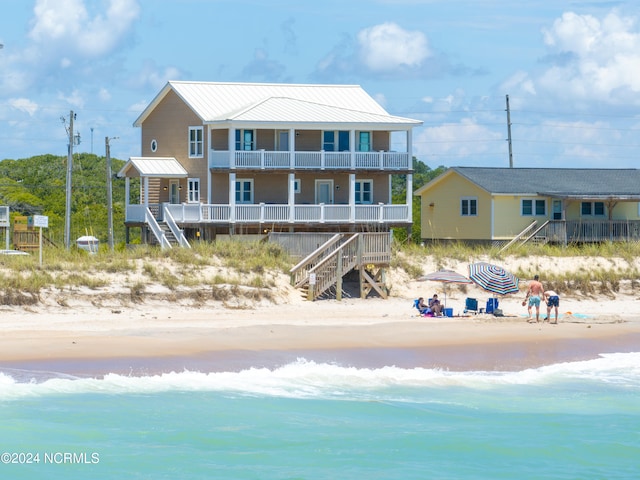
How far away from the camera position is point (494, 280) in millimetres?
31375

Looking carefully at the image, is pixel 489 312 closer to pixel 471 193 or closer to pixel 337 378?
pixel 337 378

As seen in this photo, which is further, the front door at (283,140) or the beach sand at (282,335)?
the front door at (283,140)

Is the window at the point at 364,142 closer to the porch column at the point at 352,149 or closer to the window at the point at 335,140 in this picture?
the window at the point at 335,140

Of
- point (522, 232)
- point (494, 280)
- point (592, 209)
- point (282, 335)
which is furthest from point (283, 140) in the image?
point (282, 335)

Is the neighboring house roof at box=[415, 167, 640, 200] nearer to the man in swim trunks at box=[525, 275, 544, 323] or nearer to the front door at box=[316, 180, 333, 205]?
the front door at box=[316, 180, 333, 205]

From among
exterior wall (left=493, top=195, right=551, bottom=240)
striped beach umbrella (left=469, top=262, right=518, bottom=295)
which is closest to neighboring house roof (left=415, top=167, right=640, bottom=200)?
exterior wall (left=493, top=195, right=551, bottom=240)

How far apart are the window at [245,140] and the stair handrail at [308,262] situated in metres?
12.3

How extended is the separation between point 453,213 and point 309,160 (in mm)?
9183

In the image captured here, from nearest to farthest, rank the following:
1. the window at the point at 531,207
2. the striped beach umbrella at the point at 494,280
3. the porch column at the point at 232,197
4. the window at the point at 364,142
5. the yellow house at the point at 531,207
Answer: the striped beach umbrella at the point at 494,280 → the porch column at the point at 232,197 → the window at the point at 364,142 → the yellow house at the point at 531,207 → the window at the point at 531,207

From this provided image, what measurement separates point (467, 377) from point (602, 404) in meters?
2.85

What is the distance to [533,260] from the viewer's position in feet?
135

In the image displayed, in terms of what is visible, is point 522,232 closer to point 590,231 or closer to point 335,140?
point 590,231

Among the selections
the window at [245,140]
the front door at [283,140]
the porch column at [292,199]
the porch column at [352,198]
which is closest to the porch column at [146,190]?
the window at [245,140]

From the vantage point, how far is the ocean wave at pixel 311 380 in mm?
21891
